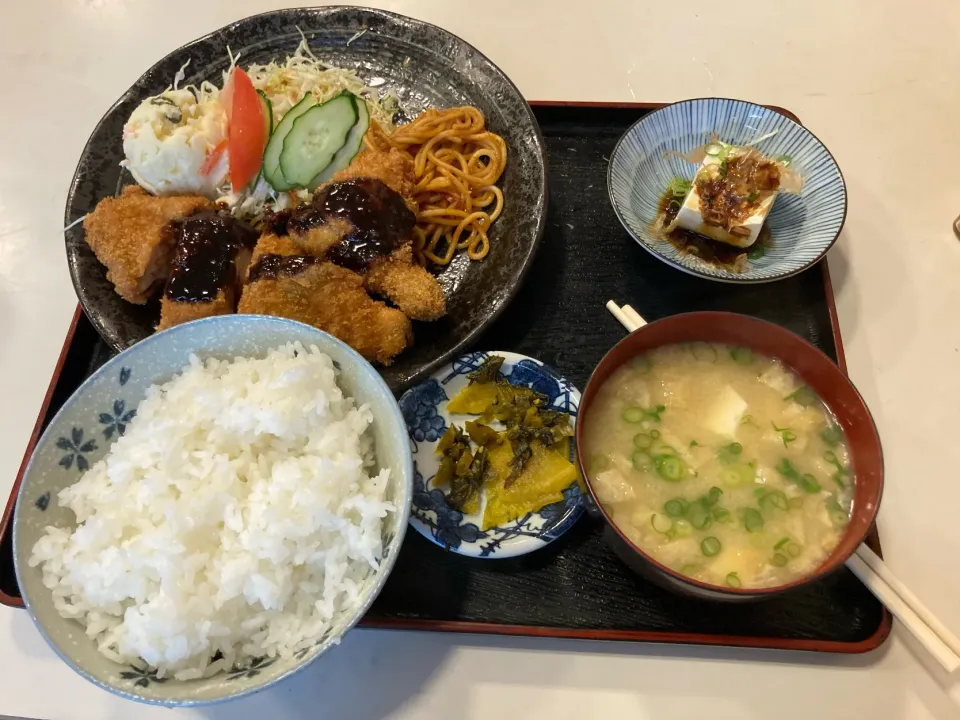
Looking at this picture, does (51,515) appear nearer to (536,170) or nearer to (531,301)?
(531,301)

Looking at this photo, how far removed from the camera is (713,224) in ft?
7.09

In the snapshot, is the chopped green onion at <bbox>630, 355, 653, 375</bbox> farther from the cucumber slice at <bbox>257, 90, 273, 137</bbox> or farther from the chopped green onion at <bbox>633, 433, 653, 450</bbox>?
the cucumber slice at <bbox>257, 90, 273, 137</bbox>

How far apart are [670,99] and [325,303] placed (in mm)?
1727

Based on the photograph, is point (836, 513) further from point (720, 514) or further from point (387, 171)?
point (387, 171)

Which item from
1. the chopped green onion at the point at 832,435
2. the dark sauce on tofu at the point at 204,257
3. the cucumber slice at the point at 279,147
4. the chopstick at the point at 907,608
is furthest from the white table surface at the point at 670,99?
the cucumber slice at the point at 279,147

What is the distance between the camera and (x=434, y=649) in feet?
5.65

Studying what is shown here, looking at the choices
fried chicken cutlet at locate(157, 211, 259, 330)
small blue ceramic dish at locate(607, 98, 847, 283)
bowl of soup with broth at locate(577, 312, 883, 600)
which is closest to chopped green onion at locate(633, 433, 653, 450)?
bowl of soup with broth at locate(577, 312, 883, 600)

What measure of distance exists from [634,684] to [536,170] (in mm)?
1611

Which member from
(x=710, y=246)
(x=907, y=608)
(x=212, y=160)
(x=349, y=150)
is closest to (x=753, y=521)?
(x=907, y=608)

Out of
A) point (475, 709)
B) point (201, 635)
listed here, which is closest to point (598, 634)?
point (475, 709)

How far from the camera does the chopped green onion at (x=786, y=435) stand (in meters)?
1.62

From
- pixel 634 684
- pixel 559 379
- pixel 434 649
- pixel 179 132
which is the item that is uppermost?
pixel 179 132

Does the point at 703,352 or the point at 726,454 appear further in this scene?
the point at 703,352

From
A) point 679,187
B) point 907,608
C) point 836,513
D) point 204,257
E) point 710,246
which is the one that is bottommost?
point 907,608
